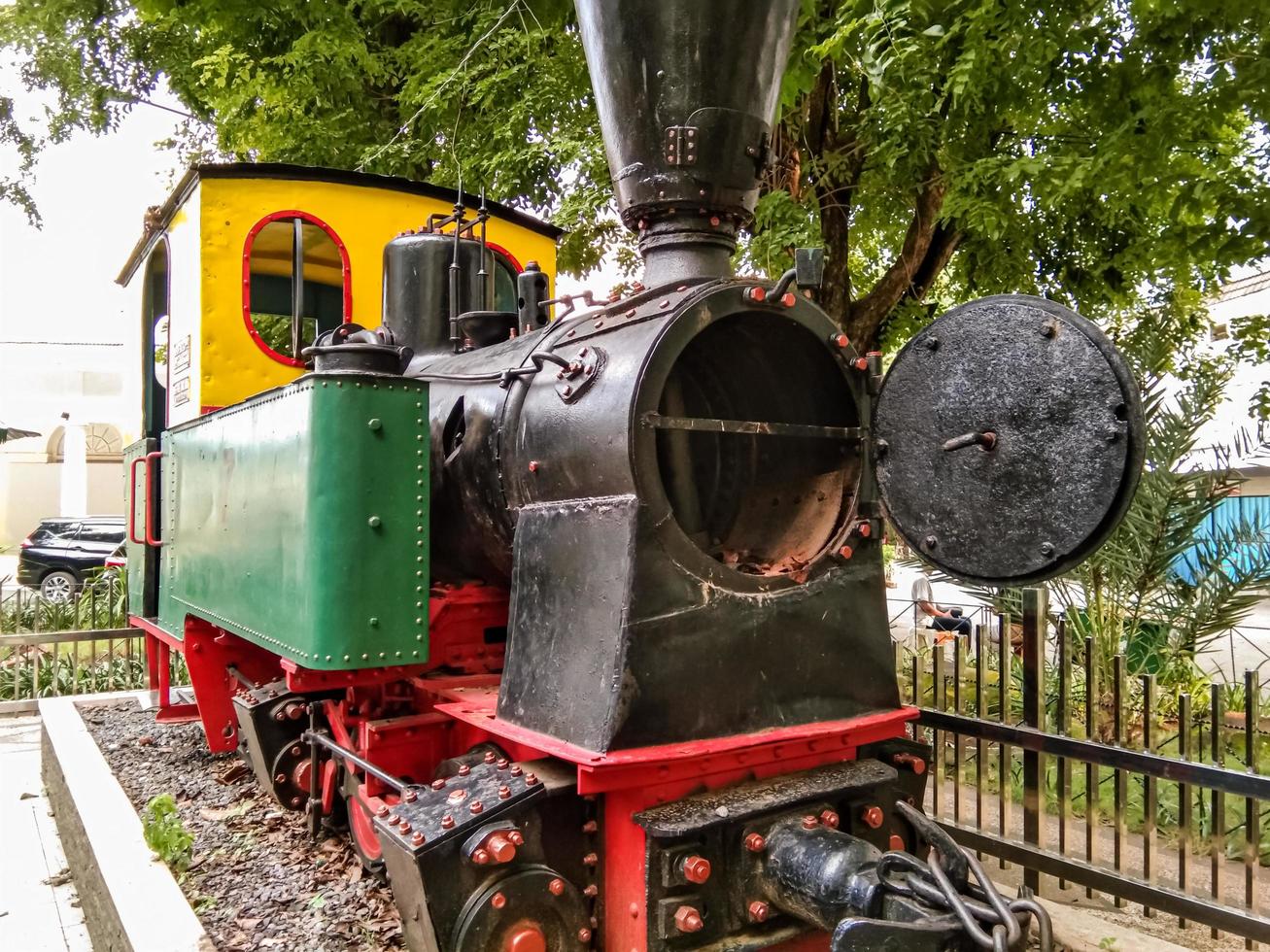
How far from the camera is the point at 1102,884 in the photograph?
3660mm

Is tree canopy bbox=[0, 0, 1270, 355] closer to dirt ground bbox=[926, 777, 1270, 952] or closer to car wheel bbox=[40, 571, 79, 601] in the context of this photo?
dirt ground bbox=[926, 777, 1270, 952]

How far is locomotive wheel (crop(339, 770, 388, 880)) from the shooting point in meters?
3.33

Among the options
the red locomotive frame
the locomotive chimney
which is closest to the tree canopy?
the locomotive chimney

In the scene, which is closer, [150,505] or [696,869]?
[696,869]

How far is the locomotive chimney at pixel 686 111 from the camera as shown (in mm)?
2809

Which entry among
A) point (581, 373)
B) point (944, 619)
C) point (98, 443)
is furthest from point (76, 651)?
point (98, 443)

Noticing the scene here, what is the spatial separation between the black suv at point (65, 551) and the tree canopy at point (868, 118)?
6370 mm

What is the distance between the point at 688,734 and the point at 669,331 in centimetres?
108

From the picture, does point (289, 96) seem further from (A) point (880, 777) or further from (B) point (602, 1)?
(A) point (880, 777)

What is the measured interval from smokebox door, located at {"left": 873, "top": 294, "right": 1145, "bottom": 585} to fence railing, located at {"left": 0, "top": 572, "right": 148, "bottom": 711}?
7.55 metres

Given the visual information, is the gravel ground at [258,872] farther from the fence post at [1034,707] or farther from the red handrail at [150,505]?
the fence post at [1034,707]

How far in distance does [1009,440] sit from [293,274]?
3.22 m

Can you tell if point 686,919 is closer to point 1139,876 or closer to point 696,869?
point 696,869

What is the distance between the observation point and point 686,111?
287 cm
